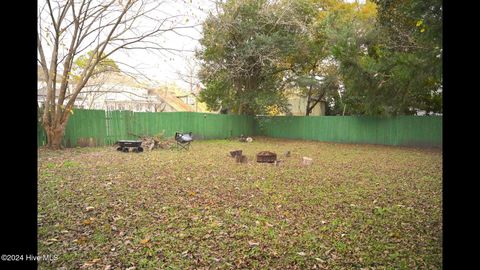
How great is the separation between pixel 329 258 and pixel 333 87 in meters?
16.1

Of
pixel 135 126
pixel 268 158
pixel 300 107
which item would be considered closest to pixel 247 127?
pixel 135 126

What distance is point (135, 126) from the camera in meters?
13.1

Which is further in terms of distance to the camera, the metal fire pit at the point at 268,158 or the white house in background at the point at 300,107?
the white house in background at the point at 300,107

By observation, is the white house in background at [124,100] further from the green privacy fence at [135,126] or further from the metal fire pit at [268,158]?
the metal fire pit at [268,158]

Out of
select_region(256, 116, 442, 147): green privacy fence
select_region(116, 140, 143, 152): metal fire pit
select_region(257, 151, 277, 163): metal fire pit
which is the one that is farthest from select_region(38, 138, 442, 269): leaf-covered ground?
select_region(256, 116, 442, 147): green privacy fence

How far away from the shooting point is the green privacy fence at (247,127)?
11.5 meters

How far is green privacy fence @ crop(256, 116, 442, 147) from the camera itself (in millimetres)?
13211

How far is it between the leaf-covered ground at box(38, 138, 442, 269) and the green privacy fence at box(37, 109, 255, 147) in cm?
431

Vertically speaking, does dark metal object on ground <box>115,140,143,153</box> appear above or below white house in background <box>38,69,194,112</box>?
below

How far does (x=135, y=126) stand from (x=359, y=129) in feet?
35.8

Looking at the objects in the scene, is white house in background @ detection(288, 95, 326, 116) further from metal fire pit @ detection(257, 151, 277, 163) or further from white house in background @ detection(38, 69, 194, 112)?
metal fire pit @ detection(257, 151, 277, 163)

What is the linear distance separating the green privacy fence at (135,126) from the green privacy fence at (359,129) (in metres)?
2.30

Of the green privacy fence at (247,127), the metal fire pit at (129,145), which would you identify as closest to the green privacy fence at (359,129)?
the green privacy fence at (247,127)
